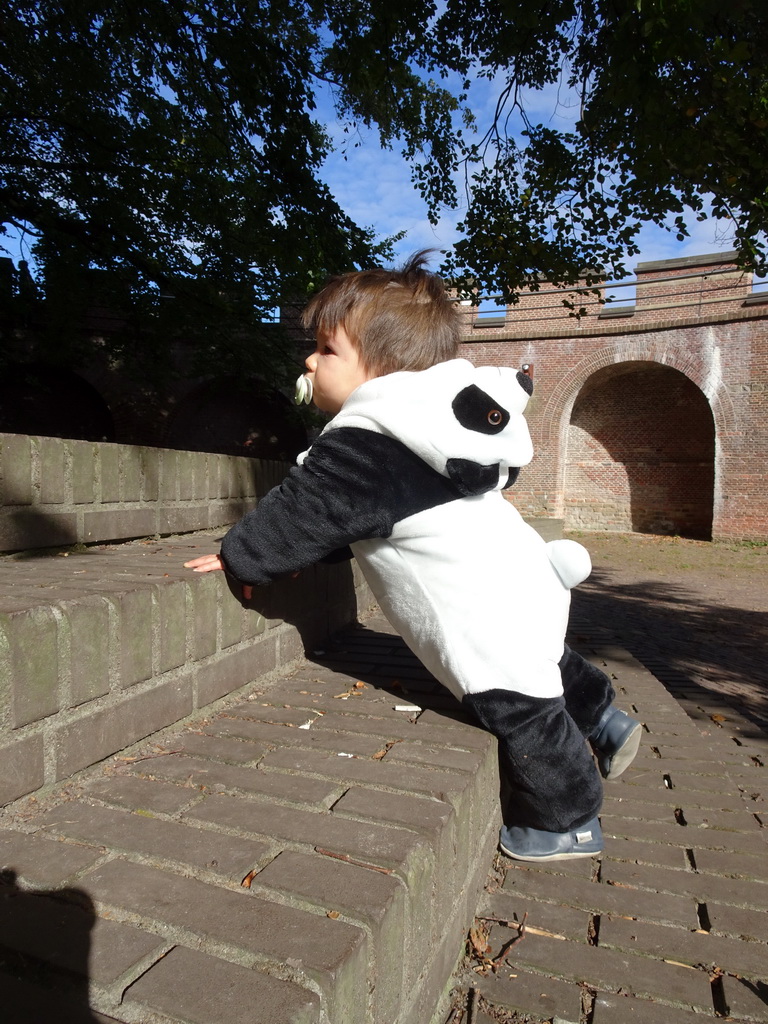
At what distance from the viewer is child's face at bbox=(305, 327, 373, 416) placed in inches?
77.7

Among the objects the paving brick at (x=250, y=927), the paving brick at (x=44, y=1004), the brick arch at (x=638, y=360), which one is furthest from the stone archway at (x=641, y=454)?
the paving brick at (x=44, y=1004)

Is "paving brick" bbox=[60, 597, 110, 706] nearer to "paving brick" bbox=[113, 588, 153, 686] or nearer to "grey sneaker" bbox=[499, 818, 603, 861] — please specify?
"paving brick" bbox=[113, 588, 153, 686]

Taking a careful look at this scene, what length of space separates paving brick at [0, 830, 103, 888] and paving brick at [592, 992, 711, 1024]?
928mm

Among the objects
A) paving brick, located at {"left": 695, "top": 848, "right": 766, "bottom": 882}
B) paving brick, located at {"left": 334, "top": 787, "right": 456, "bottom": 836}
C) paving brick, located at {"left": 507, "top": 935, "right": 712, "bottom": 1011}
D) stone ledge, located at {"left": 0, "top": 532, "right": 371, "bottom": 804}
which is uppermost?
stone ledge, located at {"left": 0, "top": 532, "right": 371, "bottom": 804}

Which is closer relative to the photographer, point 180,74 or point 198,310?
point 180,74

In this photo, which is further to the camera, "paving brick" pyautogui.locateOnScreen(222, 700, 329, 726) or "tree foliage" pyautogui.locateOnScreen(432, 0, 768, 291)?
"tree foliage" pyautogui.locateOnScreen(432, 0, 768, 291)

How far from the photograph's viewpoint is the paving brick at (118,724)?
51.6 inches

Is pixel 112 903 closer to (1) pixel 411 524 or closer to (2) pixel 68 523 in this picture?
(1) pixel 411 524

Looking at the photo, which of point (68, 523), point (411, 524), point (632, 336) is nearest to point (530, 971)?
point (411, 524)

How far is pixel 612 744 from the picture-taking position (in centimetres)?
197

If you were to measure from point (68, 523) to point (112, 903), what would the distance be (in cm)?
166

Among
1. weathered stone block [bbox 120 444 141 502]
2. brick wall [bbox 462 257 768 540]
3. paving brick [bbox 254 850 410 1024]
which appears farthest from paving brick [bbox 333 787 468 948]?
brick wall [bbox 462 257 768 540]

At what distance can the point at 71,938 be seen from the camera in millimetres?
887

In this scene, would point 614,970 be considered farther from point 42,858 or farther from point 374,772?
point 42,858
